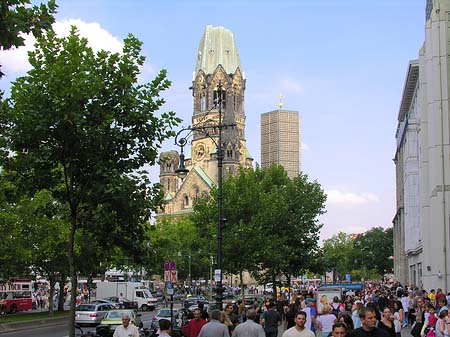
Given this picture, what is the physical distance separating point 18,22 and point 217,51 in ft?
487

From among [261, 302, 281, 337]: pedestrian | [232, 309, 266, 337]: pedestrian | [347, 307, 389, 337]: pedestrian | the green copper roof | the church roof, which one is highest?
the church roof

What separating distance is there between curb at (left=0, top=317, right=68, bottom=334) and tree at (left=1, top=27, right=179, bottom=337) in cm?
1970

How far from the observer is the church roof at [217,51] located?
154000mm

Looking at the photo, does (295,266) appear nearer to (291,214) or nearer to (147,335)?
(291,214)

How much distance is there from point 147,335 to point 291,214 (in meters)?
33.9

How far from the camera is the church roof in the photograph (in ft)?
505

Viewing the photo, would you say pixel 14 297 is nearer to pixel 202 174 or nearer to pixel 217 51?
pixel 202 174

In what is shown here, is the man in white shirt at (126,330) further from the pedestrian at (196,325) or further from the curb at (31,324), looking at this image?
the curb at (31,324)

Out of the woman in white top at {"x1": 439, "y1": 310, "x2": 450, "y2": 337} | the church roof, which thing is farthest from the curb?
the church roof

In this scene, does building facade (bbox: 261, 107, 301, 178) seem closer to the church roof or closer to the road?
the church roof

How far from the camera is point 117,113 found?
18.6m

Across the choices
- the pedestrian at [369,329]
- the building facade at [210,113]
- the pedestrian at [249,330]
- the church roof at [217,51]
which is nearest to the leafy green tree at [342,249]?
the building facade at [210,113]

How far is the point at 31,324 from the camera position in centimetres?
4041

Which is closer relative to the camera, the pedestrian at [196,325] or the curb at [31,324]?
the pedestrian at [196,325]
